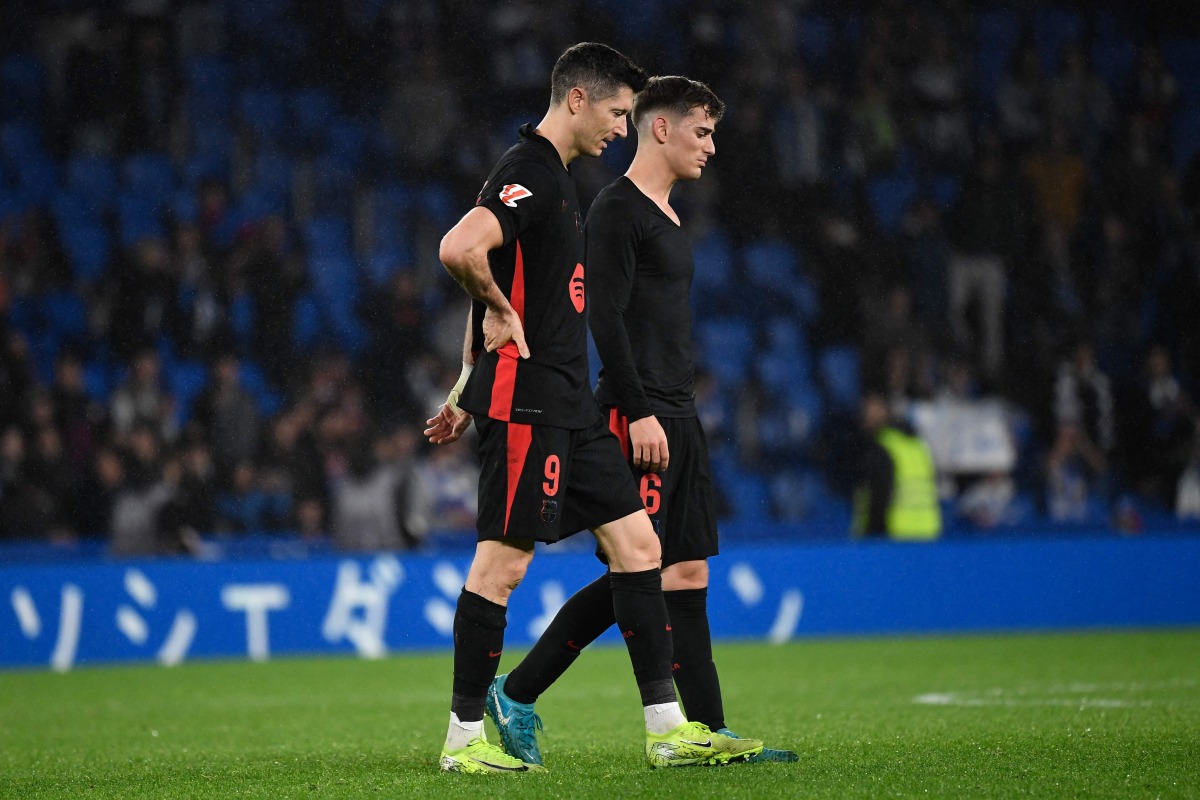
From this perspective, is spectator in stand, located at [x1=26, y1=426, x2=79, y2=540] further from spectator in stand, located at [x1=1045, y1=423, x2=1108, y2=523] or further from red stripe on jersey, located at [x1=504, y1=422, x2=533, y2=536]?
red stripe on jersey, located at [x1=504, y1=422, x2=533, y2=536]

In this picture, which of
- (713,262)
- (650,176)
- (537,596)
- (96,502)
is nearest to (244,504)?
(96,502)

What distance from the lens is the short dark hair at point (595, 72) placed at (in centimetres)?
411

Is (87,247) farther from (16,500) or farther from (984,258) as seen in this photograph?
(984,258)

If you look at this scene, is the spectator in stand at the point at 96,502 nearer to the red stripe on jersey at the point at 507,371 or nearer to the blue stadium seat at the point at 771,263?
the blue stadium seat at the point at 771,263

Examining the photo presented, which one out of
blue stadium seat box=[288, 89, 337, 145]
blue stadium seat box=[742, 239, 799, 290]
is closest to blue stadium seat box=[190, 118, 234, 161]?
blue stadium seat box=[288, 89, 337, 145]

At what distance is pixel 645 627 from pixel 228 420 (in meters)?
8.82

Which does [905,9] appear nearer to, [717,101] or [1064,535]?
[1064,535]

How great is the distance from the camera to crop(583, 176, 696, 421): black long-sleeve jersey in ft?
14.0

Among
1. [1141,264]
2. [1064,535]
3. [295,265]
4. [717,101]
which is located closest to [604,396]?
[717,101]

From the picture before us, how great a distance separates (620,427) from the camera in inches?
172

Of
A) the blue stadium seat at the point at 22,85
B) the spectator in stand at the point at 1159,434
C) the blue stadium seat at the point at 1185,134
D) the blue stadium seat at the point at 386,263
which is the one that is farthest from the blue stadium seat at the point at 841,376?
the blue stadium seat at the point at 22,85

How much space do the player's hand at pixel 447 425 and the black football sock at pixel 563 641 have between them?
0.56 m

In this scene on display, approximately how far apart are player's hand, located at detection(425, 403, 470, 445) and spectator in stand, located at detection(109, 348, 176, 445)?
8.25 metres

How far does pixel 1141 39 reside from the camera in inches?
603
